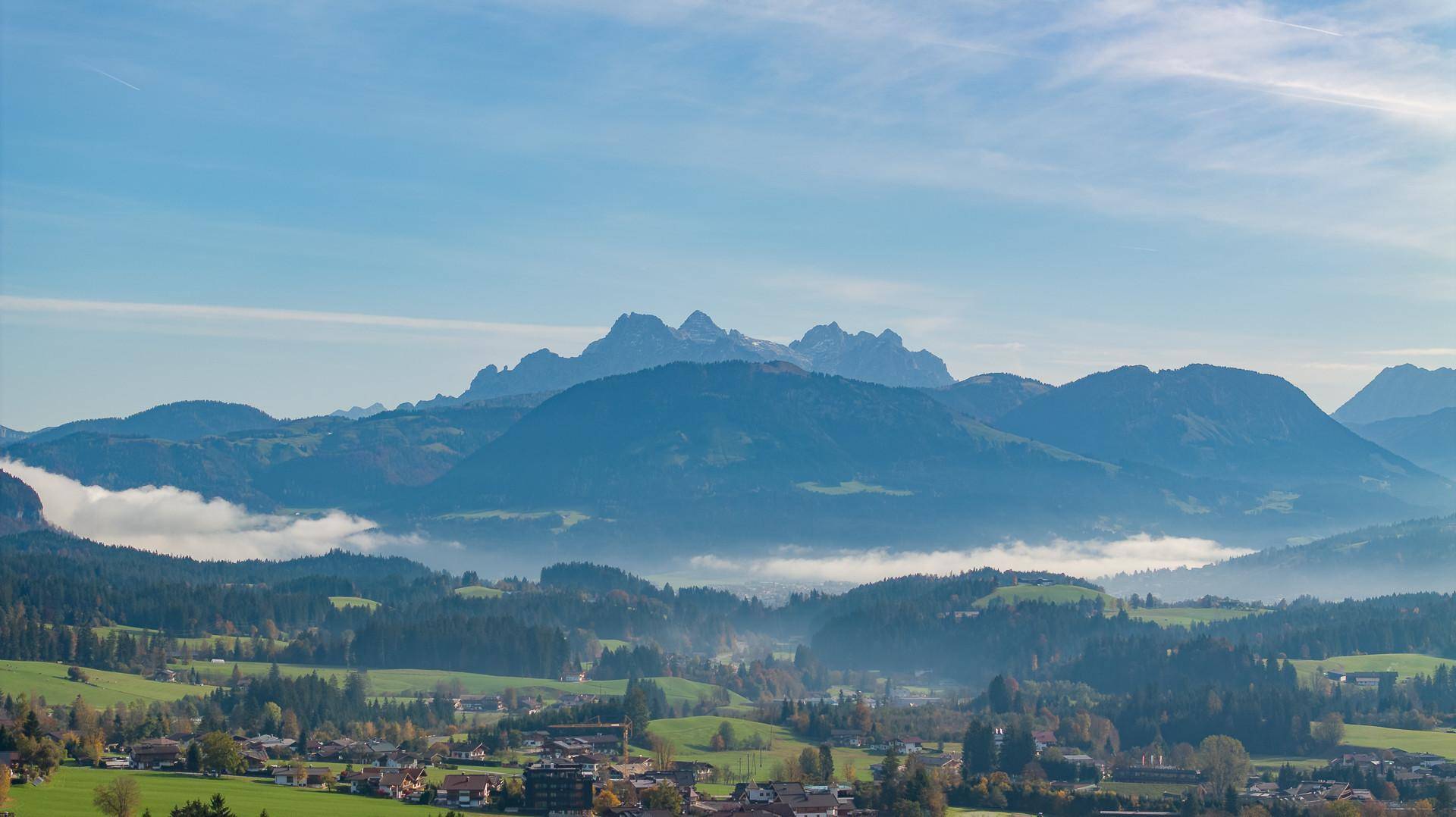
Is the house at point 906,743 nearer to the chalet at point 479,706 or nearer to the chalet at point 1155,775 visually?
the chalet at point 1155,775

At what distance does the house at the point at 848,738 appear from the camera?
163 meters

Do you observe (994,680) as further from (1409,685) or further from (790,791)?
(790,791)

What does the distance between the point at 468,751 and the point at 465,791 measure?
2566cm

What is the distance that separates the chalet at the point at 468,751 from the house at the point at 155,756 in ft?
69.8

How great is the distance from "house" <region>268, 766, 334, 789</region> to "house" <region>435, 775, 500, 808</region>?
9.16m

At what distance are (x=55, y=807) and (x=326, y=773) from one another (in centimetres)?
2941

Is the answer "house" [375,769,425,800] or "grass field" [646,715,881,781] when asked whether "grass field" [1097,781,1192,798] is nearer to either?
"grass field" [646,715,881,781]

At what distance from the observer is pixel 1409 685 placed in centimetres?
19238

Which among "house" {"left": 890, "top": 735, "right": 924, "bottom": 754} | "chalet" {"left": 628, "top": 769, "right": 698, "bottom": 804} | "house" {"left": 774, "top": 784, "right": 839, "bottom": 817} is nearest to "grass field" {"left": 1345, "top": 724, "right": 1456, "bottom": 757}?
"house" {"left": 890, "top": 735, "right": 924, "bottom": 754}

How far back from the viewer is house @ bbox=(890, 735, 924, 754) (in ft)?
508

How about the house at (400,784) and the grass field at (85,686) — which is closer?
the house at (400,784)

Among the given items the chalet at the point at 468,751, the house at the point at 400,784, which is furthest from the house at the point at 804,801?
the chalet at the point at 468,751

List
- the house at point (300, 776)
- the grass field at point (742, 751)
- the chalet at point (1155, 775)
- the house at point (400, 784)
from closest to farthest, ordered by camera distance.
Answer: the house at point (400, 784) → the house at point (300, 776) → the chalet at point (1155, 775) → the grass field at point (742, 751)

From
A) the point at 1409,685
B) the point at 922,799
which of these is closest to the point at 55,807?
the point at 922,799
